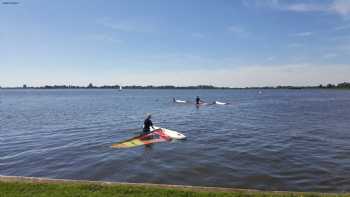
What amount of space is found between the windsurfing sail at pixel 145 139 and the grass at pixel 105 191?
476 inches

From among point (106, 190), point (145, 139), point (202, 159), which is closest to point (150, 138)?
point (145, 139)

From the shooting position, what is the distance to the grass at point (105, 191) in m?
9.38

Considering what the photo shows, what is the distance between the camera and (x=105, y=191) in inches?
382

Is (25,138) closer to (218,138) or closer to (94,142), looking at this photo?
(94,142)

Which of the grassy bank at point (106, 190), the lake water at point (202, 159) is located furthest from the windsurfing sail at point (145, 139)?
the grassy bank at point (106, 190)

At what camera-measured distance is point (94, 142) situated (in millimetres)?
24938

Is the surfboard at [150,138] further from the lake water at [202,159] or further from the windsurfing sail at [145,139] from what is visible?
the lake water at [202,159]

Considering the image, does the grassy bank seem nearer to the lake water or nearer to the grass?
the grass

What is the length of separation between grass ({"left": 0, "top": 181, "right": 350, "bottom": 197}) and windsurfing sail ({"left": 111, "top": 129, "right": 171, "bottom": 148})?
39.7 ft

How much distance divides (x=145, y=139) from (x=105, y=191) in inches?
575

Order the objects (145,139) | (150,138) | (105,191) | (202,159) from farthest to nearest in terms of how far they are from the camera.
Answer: (150,138) → (145,139) → (202,159) → (105,191)

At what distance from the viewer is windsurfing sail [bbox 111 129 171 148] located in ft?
74.3

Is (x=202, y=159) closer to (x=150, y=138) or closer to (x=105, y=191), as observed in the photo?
(x=150, y=138)

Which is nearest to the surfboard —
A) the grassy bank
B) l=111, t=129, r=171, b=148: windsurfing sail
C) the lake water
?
l=111, t=129, r=171, b=148: windsurfing sail
